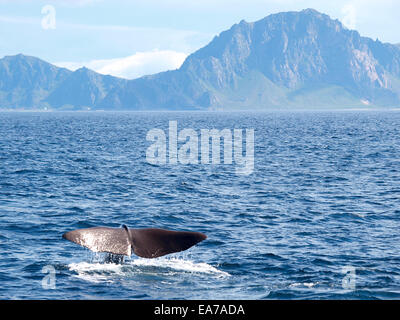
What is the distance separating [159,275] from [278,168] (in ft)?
117

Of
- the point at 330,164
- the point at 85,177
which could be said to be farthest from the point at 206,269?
the point at 330,164

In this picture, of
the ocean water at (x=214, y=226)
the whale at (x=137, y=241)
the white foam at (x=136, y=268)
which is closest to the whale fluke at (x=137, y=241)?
the whale at (x=137, y=241)

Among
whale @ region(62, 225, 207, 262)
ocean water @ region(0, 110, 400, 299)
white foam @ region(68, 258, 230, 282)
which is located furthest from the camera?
white foam @ region(68, 258, 230, 282)

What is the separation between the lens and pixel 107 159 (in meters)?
62.4

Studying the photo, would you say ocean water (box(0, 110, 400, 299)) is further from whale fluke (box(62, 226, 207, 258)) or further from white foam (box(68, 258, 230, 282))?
whale fluke (box(62, 226, 207, 258))

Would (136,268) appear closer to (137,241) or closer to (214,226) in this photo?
(137,241)

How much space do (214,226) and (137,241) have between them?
13073mm

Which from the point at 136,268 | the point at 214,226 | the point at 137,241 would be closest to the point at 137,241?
the point at 137,241

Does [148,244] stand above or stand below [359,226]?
above

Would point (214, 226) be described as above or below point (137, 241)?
below

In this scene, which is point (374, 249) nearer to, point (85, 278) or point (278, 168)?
point (85, 278)

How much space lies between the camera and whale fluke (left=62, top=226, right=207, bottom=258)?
15.3m

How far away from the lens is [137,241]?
1577 cm

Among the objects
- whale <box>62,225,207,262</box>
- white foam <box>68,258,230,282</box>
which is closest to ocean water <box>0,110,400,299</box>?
white foam <box>68,258,230,282</box>
